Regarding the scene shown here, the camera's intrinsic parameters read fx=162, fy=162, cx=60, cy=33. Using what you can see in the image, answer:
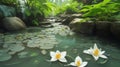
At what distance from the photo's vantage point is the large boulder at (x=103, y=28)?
3.57m

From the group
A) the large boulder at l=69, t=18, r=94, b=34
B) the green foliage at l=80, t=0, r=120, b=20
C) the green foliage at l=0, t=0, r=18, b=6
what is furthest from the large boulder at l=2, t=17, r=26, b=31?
the green foliage at l=80, t=0, r=120, b=20

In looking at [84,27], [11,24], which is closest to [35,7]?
[11,24]

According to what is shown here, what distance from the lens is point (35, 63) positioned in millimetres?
1911

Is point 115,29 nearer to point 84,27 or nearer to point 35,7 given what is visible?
point 84,27

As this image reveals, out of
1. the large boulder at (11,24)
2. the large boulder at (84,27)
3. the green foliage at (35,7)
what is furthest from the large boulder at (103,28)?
the green foliage at (35,7)

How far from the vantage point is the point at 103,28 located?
368 cm

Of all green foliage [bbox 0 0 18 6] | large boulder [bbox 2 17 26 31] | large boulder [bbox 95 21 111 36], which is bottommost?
large boulder [bbox 2 17 26 31]

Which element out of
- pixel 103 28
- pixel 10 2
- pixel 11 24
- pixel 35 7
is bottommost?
pixel 11 24

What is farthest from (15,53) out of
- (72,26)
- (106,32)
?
(72,26)

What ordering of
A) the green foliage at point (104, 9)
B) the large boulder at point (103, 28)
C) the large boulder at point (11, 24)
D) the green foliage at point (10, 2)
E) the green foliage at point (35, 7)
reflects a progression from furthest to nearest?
the green foliage at point (35, 7), the green foliage at point (10, 2), the large boulder at point (11, 24), the large boulder at point (103, 28), the green foliage at point (104, 9)

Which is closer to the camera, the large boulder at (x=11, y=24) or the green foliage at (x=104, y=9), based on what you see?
the green foliage at (x=104, y=9)

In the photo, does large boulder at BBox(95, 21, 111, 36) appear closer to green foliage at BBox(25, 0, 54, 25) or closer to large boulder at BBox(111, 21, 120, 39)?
large boulder at BBox(111, 21, 120, 39)

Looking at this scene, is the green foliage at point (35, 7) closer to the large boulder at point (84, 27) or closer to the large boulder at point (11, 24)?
the large boulder at point (11, 24)

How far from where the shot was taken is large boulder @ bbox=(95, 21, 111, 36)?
3.57 metres
